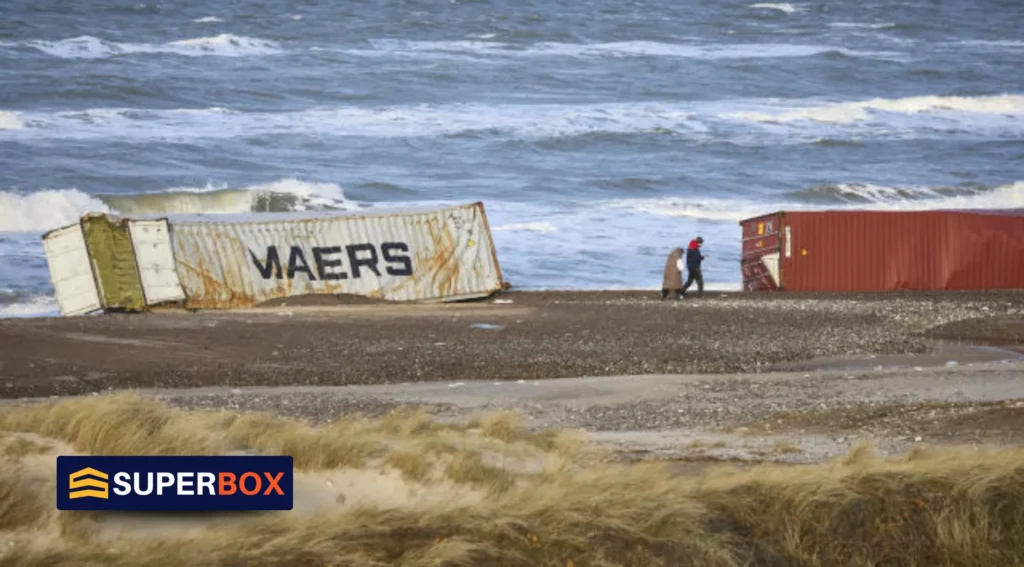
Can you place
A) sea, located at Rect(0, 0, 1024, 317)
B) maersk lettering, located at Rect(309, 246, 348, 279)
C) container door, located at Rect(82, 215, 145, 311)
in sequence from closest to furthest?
→ container door, located at Rect(82, 215, 145, 311), maersk lettering, located at Rect(309, 246, 348, 279), sea, located at Rect(0, 0, 1024, 317)

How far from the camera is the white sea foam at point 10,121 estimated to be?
58844 millimetres

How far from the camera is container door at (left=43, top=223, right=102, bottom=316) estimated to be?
3109 centimetres

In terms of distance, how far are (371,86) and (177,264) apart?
140ft

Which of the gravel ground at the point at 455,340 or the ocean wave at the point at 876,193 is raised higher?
the gravel ground at the point at 455,340

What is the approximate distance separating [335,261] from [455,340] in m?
7.19

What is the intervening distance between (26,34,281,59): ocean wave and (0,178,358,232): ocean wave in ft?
78.8

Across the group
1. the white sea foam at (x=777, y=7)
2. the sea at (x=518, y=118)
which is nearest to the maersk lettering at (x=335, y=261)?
the sea at (x=518, y=118)

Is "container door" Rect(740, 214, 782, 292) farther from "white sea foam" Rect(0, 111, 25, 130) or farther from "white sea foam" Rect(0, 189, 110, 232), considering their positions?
"white sea foam" Rect(0, 111, 25, 130)

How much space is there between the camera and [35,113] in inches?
2409

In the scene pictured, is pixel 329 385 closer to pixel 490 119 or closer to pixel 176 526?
pixel 176 526

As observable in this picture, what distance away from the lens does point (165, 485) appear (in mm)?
11156

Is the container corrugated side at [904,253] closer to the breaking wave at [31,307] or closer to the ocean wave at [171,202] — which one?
the breaking wave at [31,307]

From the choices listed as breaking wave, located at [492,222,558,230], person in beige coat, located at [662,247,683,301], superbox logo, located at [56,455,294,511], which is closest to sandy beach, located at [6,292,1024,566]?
superbox logo, located at [56,455,294,511]

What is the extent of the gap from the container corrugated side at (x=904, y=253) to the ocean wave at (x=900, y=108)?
3766cm
